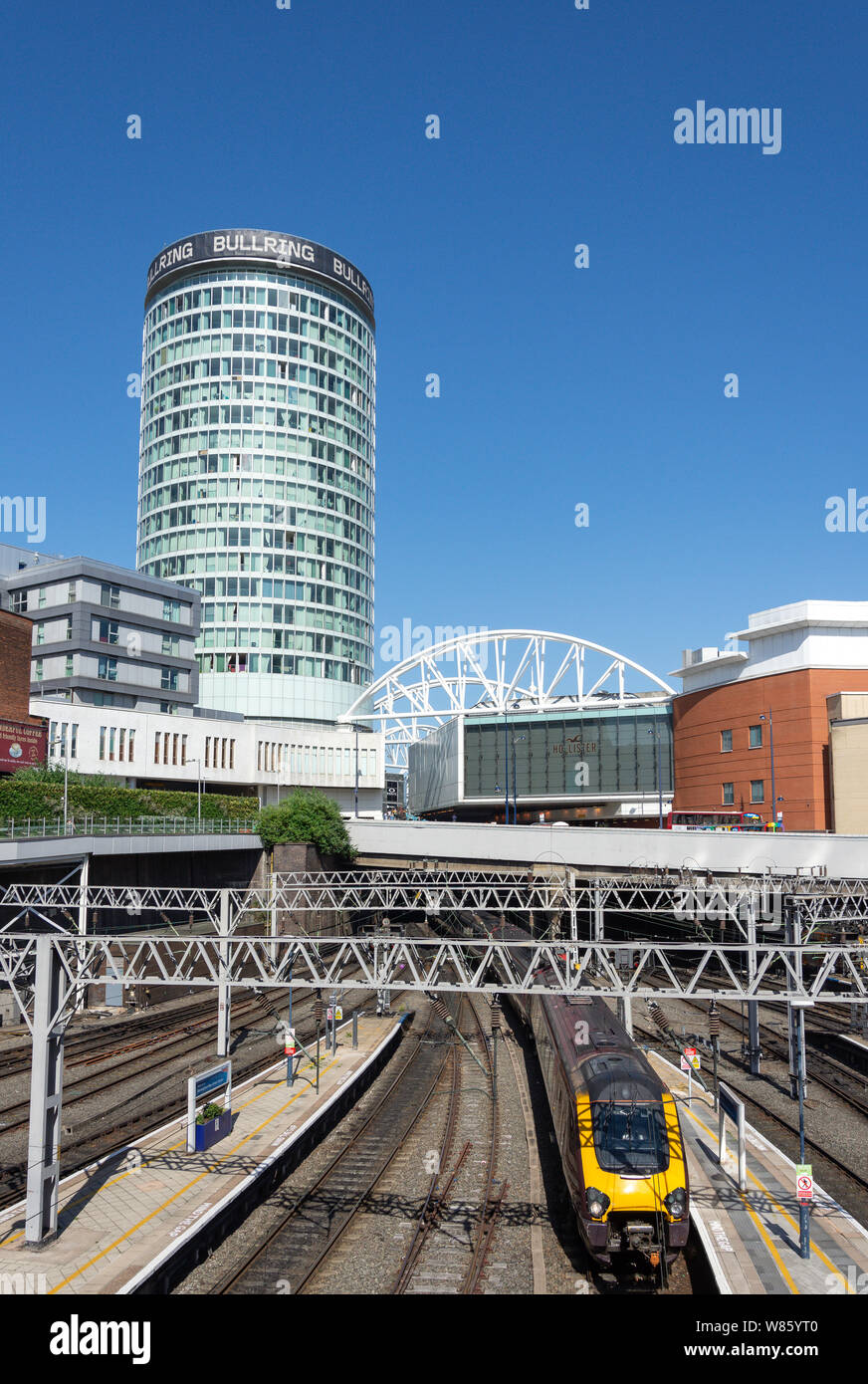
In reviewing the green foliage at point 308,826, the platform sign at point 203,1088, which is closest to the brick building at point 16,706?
the green foliage at point 308,826

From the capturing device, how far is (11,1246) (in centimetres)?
1916

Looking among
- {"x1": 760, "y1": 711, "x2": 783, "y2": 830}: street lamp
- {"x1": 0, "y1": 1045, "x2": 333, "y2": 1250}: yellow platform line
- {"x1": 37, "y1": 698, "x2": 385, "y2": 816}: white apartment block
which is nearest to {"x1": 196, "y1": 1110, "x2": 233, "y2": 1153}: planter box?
{"x1": 0, "y1": 1045, "x2": 333, "y2": 1250}: yellow platform line

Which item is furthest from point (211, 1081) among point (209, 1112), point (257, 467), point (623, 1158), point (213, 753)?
point (257, 467)

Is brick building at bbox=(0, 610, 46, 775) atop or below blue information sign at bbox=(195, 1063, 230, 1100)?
atop

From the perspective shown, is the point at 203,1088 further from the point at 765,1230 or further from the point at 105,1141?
the point at 765,1230

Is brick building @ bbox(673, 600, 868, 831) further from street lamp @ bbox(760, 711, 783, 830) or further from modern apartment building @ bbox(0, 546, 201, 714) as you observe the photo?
modern apartment building @ bbox(0, 546, 201, 714)

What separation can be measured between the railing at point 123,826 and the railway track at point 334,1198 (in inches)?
923

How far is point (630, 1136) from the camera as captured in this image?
744 inches

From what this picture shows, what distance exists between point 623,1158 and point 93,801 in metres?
51.3

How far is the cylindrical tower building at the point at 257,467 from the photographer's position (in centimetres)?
13050

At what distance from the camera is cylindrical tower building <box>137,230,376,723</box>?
130 m

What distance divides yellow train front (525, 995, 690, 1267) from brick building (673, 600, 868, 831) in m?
53.8
